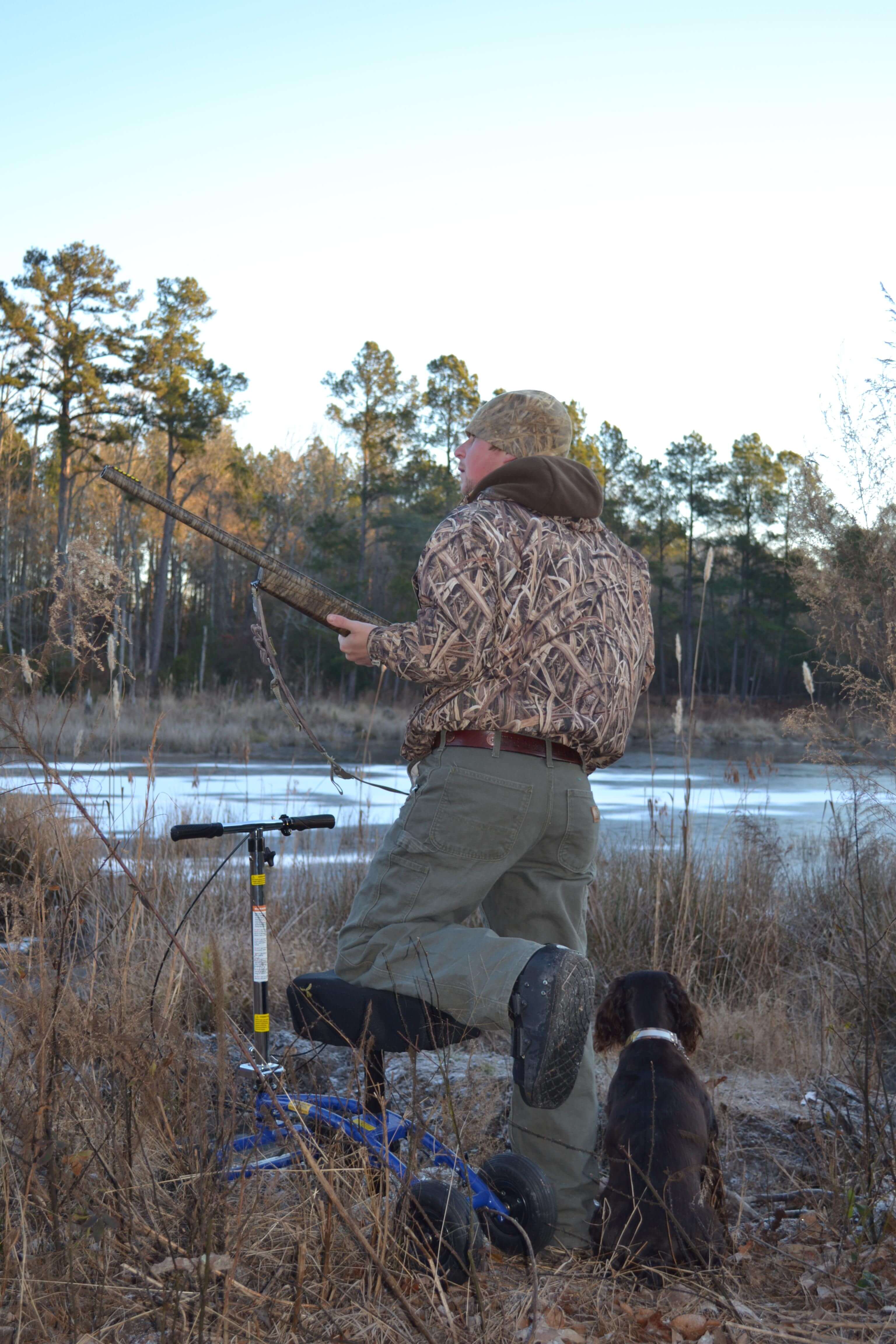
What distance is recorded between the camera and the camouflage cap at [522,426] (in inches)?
126

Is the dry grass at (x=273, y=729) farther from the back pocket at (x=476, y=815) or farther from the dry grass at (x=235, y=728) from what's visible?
the back pocket at (x=476, y=815)

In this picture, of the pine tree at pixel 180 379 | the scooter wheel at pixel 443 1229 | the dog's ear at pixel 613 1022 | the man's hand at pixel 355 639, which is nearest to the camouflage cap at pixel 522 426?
the man's hand at pixel 355 639

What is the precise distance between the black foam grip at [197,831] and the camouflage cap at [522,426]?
4.31 feet

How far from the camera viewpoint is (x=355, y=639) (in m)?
2.96

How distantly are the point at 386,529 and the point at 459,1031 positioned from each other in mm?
45529

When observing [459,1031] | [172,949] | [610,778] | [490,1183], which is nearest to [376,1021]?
[459,1031]

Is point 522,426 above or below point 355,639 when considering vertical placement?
above

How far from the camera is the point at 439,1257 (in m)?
2.51

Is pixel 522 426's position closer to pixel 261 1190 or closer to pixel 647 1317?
pixel 261 1190

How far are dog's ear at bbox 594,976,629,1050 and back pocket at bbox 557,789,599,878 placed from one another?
20.4 inches

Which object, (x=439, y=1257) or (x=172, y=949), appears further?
(x=172, y=949)

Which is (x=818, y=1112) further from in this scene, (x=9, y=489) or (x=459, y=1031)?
(x=9, y=489)

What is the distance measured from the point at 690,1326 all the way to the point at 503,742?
1367 mm

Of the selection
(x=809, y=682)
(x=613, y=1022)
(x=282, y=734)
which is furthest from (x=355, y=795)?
(x=282, y=734)
